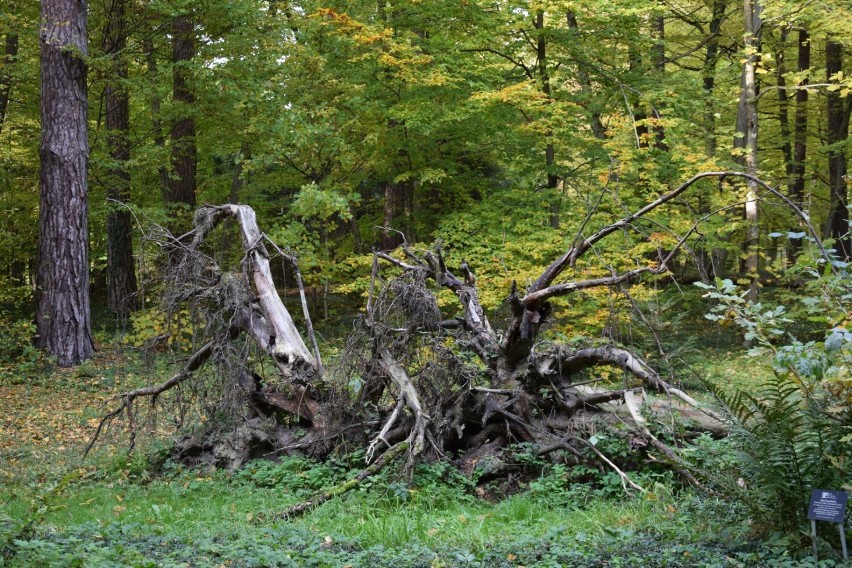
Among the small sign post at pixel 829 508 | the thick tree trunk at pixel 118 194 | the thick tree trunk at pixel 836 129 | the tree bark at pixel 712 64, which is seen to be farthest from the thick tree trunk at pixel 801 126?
the small sign post at pixel 829 508

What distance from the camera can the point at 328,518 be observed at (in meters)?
6.42

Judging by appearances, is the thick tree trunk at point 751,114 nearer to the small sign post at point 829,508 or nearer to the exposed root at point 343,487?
the exposed root at point 343,487

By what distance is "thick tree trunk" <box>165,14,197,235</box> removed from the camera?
16.4 metres

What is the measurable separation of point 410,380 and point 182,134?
494 inches

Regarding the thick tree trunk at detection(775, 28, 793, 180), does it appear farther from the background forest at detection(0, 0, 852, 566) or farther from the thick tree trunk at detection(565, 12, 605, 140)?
the thick tree trunk at detection(565, 12, 605, 140)

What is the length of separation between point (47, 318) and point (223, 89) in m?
5.70

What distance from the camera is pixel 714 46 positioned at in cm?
2153

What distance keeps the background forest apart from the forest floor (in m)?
0.04

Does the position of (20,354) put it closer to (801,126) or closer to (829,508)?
(829,508)

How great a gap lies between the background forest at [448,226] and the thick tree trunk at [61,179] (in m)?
0.17

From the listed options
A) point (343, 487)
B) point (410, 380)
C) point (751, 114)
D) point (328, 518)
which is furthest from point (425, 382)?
point (751, 114)

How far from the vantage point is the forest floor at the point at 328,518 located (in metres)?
4.77

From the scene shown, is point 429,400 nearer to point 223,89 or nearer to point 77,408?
point 77,408

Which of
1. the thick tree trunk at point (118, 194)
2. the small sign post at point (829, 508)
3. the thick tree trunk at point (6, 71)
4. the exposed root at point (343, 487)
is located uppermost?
the thick tree trunk at point (6, 71)
